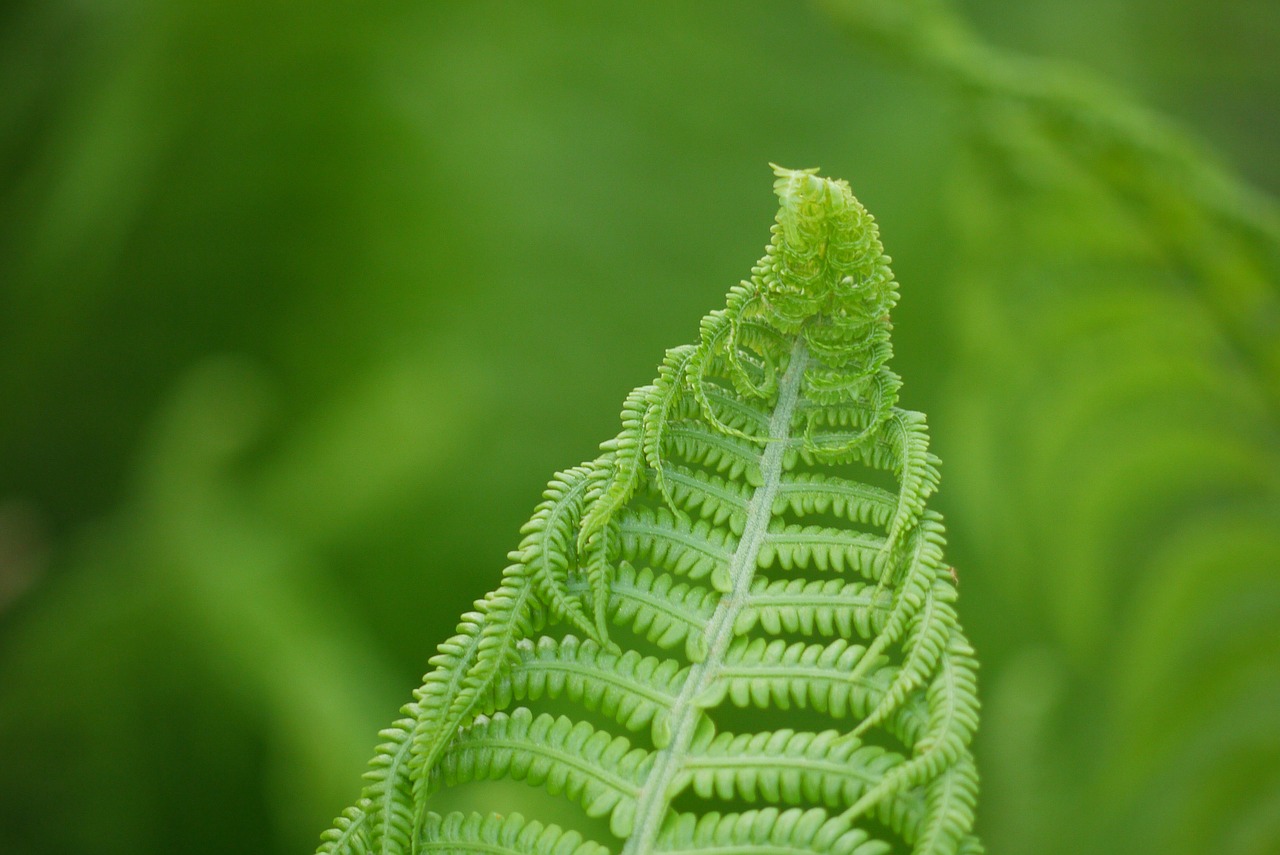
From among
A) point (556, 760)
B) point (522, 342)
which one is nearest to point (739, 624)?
point (556, 760)

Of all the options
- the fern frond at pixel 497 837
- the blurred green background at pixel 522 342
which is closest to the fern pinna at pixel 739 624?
the fern frond at pixel 497 837

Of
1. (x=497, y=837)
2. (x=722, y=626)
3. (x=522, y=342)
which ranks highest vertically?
(x=522, y=342)

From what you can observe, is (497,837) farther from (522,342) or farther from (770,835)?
(522,342)

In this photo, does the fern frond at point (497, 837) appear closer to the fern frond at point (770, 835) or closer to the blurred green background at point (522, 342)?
the fern frond at point (770, 835)

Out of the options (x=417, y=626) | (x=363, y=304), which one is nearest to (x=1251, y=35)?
(x=363, y=304)

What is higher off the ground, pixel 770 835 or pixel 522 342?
pixel 522 342

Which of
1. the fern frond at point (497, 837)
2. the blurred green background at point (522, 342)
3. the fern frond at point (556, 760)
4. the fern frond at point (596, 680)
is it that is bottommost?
the fern frond at point (497, 837)

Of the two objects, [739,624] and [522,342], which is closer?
[739,624]
